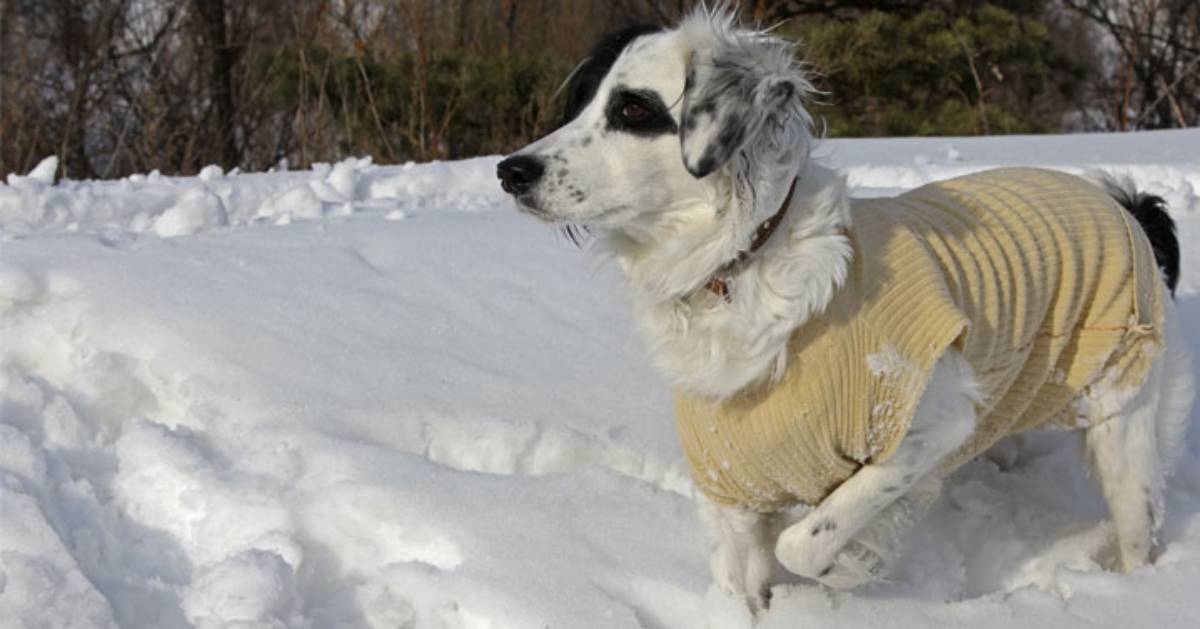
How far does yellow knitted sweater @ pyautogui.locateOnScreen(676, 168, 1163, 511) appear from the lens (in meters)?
2.37

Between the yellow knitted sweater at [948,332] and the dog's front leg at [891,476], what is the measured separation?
4cm

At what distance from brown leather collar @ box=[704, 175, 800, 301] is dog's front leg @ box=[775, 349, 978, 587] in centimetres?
42

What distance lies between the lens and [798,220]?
2.46m

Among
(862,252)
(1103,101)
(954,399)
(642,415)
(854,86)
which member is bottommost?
(1103,101)

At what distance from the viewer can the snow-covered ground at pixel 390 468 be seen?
2.63 metres

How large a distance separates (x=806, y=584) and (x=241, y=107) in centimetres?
974

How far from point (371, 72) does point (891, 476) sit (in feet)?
28.8

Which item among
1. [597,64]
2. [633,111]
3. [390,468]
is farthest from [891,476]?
[390,468]

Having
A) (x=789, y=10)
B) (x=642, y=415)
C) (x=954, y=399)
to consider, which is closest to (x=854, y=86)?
(x=789, y=10)

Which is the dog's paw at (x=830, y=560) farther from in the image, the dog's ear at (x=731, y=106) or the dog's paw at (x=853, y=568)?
the dog's ear at (x=731, y=106)

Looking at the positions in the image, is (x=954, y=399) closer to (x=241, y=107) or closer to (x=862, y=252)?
(x=862, y=252)

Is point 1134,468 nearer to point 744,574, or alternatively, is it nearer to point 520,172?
point 744,574

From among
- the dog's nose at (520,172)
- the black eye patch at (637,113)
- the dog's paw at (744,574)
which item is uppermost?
the black eye patch at (637,113)

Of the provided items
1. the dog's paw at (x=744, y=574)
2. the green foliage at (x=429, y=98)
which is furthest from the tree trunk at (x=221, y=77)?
the dog's paw at (x=744, y=574)
